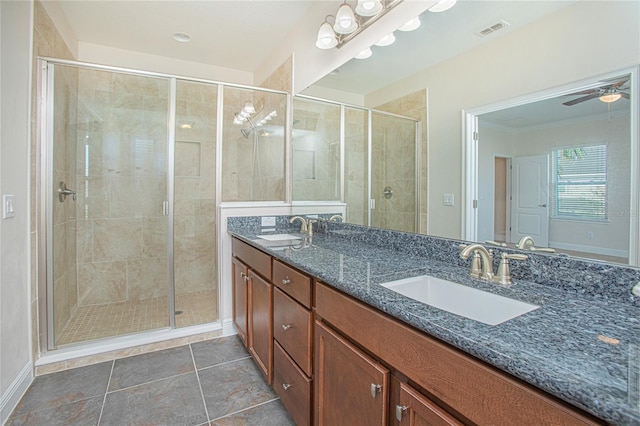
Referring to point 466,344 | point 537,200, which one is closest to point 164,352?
point 466,344

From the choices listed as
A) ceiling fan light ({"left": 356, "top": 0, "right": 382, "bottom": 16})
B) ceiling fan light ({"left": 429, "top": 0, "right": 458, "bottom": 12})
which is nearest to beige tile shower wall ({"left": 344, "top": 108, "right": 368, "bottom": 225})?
ceiling fan light ({"left": 356, "top": 0, "right": 382, "bottom": 16})

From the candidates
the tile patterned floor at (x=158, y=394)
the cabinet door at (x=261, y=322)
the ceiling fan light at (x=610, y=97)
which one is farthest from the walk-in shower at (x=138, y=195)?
the ceiling fan light at (x=610, y=97)

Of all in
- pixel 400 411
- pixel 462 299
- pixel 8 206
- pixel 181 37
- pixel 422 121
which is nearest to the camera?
pixel 400 411

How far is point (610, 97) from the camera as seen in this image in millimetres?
891

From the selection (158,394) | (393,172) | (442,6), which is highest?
(442,6)

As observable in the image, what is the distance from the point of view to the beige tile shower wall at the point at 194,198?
2.84m

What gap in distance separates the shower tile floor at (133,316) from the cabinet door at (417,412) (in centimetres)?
220

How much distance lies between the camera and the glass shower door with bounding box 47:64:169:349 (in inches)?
97.7

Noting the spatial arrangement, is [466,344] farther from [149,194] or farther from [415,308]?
[149,194]

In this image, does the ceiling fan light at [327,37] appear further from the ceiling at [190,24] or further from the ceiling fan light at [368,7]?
the ceiling at [190,24]

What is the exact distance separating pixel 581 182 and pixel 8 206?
2530 millimetres

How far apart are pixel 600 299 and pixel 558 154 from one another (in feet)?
1.48

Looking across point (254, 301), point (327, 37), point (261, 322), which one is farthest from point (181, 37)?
point (261, 322)

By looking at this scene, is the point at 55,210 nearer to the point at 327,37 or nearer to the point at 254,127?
the point at 254,127
